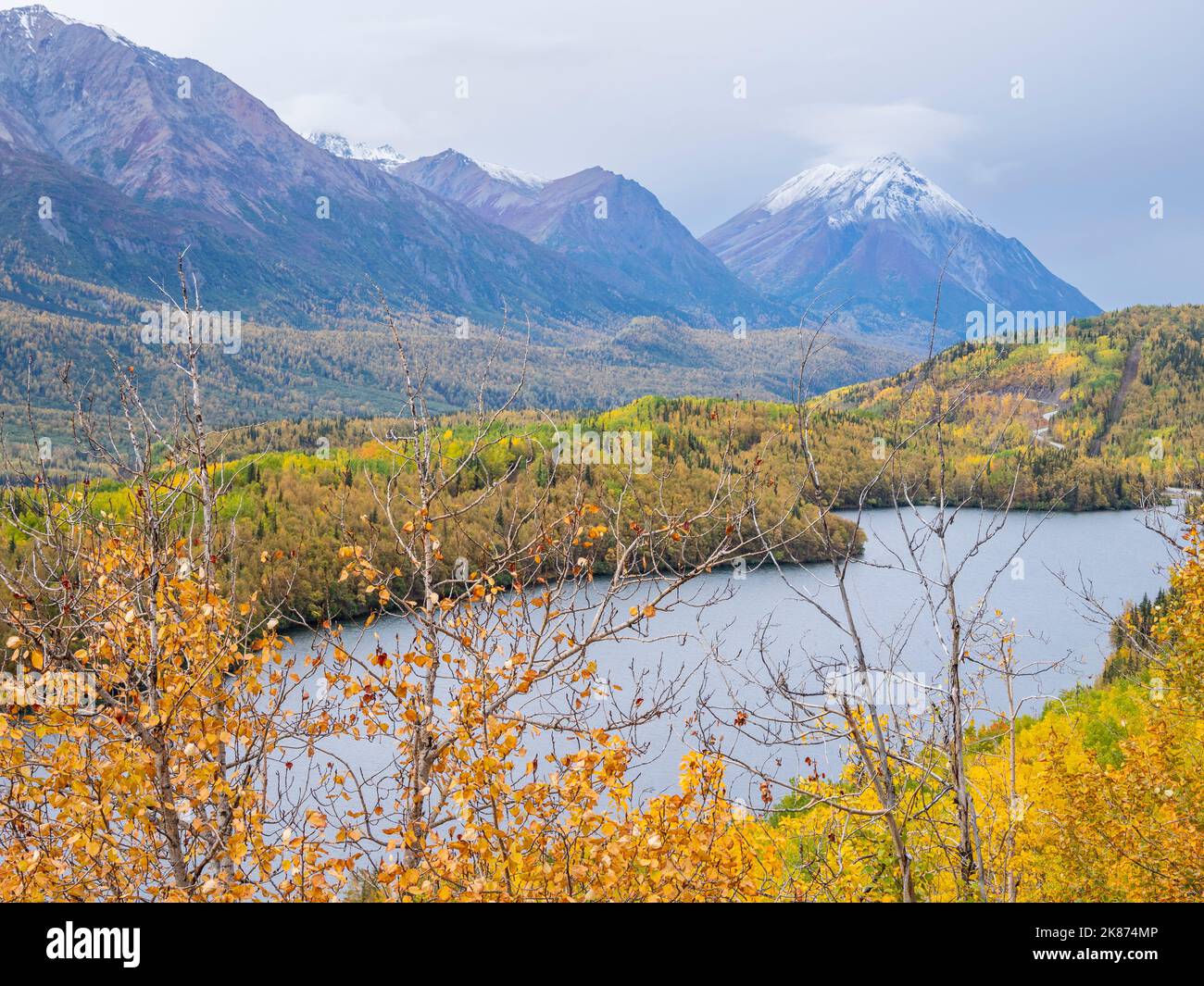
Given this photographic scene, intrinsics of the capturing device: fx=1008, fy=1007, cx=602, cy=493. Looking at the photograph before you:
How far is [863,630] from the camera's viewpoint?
45531 mm

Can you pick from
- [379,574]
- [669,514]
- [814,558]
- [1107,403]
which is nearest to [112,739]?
[379,574]

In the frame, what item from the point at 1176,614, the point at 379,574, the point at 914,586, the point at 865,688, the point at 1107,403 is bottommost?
the point at 914,586

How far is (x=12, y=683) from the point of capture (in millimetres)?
6656

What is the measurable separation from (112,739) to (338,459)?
280ft

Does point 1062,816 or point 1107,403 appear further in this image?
point 1107,403

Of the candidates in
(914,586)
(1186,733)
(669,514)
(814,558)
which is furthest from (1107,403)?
(669,514)

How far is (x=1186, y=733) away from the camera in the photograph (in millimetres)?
21609

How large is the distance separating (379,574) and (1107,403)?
180 m

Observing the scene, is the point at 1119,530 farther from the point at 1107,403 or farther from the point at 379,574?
the point at 379,574

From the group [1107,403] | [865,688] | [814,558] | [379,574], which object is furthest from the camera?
[1107,403]

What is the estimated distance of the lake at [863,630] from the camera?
2672cm

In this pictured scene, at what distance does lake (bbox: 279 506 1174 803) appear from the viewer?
26719 mm
